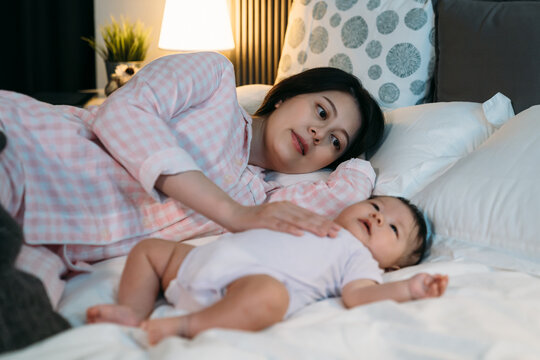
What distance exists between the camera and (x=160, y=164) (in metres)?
1.04

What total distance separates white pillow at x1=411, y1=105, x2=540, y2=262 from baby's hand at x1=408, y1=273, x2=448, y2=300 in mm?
287

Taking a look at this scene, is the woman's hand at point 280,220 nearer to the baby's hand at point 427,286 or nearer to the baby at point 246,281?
the baby at point 246,281

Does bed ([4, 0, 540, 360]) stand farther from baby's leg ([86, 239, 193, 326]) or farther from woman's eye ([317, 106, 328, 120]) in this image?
woman's eye ([317, 106, 328, 120])

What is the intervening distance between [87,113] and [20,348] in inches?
29.9

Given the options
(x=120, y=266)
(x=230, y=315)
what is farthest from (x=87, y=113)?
(x=230, y=315)

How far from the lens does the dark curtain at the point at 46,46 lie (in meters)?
3.37

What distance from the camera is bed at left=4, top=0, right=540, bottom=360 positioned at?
744mm

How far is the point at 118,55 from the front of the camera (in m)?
2.94

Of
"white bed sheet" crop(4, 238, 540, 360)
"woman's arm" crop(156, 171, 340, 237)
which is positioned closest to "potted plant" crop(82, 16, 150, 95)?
"woman's arm" crop(156, 171, 340, 237)

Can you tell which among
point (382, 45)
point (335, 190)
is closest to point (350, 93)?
point (335, 190)

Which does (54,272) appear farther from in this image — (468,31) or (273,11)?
(273,11)

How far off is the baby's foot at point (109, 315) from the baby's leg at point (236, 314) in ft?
0.22

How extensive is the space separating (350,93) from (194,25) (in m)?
1.45

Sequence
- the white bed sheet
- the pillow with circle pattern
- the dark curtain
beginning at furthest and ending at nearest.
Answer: the dark curtain → the pillow with circle pattern → the white bed sheet
